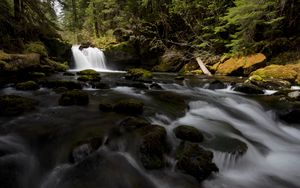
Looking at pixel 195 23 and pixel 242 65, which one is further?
pixel 195 23

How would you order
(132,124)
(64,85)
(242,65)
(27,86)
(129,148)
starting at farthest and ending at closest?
(242,65) → (64,85) → (27,86) → (132,124) → (129,148)

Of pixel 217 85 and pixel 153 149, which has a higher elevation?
pixel 217 85

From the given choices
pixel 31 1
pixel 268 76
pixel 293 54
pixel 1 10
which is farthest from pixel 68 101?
pixel 293 54

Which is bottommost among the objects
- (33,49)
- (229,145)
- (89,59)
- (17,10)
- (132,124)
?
(229,145)

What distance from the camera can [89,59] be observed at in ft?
64.8

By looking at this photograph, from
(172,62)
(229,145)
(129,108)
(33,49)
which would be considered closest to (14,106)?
(129,108)

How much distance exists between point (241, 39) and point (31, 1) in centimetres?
1031

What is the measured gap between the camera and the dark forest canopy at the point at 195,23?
11891mm

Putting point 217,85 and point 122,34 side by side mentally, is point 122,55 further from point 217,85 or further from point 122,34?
point 217,85

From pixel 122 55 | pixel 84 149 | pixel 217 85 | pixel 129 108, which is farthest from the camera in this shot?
pixel 122 55

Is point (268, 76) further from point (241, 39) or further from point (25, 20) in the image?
point (25, 20)

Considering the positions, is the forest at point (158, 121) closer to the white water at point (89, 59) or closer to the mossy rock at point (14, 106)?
the mossy rock at point (14, 106)

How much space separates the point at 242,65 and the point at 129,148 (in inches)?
446

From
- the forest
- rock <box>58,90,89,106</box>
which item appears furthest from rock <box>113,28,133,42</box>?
rock <box>58,90,89,106</box>
